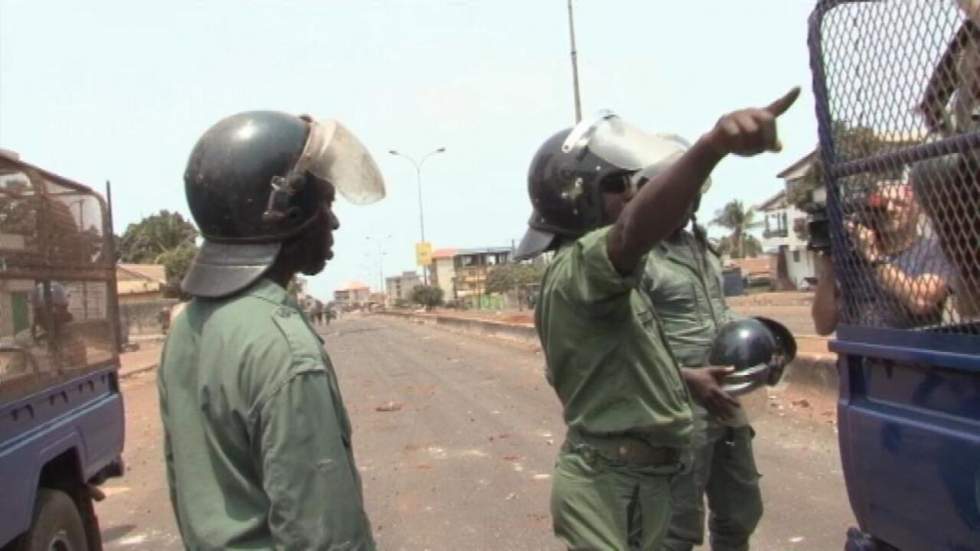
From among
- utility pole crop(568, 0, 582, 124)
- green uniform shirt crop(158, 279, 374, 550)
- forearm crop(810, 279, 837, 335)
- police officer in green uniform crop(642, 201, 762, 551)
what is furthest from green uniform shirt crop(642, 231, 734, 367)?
utility pole crop(568, 0, 582, 124)

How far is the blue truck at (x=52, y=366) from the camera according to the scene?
3.93 metres

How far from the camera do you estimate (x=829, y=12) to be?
275 cm

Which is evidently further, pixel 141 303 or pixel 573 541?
pixel 141 303

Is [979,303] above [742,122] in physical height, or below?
below

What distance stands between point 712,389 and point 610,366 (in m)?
0.82

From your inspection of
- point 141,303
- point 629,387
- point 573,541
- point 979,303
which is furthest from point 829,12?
point 141,303

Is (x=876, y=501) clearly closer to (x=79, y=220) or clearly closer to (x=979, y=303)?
(x=979, y=303)

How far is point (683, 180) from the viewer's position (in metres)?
2.11

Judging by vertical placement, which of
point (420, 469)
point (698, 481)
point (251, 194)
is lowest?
point (420, 469)

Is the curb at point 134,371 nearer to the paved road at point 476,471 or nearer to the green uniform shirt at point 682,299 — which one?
the paved road at point 476,471

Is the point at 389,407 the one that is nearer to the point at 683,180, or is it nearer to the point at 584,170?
the point at 584,170

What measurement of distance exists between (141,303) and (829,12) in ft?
162

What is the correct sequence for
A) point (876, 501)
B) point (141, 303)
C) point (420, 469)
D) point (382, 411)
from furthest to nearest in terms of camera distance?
1. point (141, 303)
2. point (382, 411)
3. point (420, 469)
4. point (876, 501)

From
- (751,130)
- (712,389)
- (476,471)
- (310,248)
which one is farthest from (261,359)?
(476,471)
